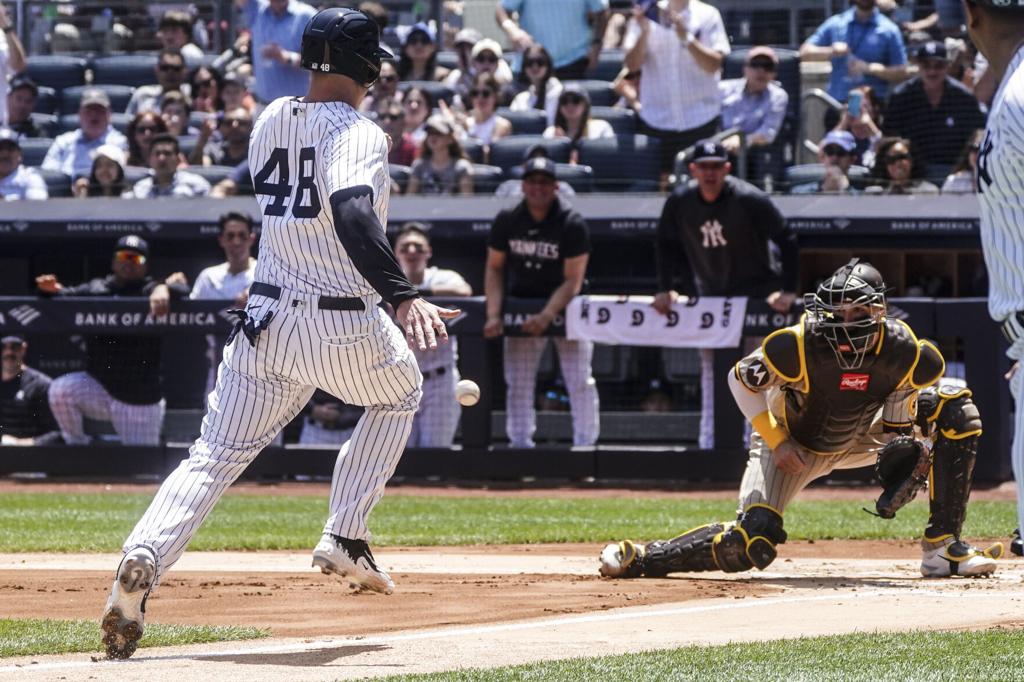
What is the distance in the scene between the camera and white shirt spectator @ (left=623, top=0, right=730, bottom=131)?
11.6m

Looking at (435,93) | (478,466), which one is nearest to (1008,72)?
(478,466)

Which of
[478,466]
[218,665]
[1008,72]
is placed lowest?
[478,466]

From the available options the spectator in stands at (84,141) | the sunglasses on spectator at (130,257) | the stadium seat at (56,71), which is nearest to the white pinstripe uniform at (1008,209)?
the sunglasses on spectator at (130,257)

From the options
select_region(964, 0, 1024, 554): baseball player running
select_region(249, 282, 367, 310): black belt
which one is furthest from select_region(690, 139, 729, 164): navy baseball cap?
select_region(964, 0, 1024, 554): baseball player running

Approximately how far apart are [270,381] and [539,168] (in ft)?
17.9

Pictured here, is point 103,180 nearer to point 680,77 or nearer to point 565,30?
point 565,30

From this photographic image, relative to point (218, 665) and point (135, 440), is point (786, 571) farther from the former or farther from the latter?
point (135, 440)

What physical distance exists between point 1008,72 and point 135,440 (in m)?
7.98

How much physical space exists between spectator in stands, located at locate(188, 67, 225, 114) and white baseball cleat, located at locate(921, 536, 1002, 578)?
8.73 meters

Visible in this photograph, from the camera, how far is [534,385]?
33.3ft

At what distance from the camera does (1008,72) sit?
3299 millimetres

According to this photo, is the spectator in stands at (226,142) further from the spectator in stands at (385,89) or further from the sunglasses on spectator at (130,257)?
the sunglasses on spectator at (130,257)

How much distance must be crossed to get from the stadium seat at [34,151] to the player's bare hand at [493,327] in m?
4.72

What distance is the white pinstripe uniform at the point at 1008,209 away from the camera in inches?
126
